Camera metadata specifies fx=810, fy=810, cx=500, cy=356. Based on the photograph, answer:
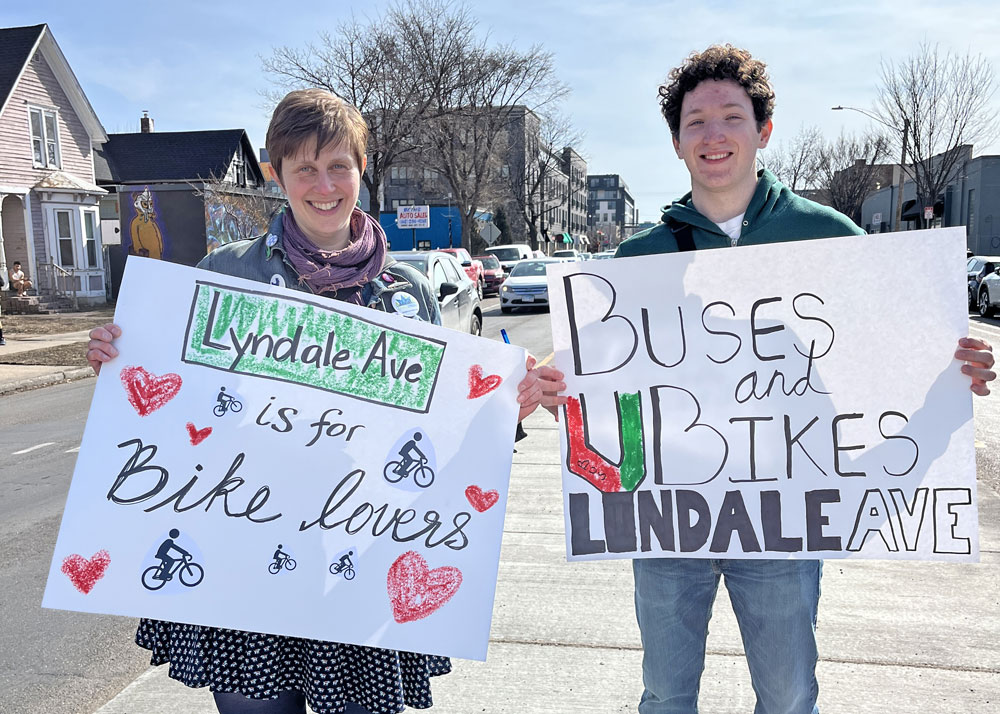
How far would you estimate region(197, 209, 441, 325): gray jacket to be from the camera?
2.17 metres

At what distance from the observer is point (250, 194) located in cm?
3138

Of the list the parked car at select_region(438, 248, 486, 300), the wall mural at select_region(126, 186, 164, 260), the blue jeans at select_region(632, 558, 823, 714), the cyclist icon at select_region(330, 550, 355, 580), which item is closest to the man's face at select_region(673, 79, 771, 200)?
the blue jeans at select_region(632, 558, 823, 714)

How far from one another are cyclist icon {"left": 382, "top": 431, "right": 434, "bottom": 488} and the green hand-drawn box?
4.0 inches

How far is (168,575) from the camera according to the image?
79.8 inches

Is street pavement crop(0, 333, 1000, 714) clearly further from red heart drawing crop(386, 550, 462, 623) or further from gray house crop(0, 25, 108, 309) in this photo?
gray house crop(0, 25, 108, 309)

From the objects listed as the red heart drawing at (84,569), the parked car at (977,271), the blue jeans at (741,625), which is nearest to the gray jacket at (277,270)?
the red heart drawing at (84,569)

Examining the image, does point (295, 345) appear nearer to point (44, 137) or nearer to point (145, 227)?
point (44, 137)

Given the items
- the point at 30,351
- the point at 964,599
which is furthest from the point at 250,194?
the point at 964,599

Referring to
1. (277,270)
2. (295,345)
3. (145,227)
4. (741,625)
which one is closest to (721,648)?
(741,625)

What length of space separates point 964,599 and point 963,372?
213 cm

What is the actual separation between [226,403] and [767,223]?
1.52 metres

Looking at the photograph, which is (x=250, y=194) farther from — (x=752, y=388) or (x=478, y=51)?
(x=752, y=388)

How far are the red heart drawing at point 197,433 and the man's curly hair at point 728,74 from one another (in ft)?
5.07

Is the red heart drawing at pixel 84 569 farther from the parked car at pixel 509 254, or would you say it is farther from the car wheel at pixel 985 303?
the parked car at pixel 509 254
